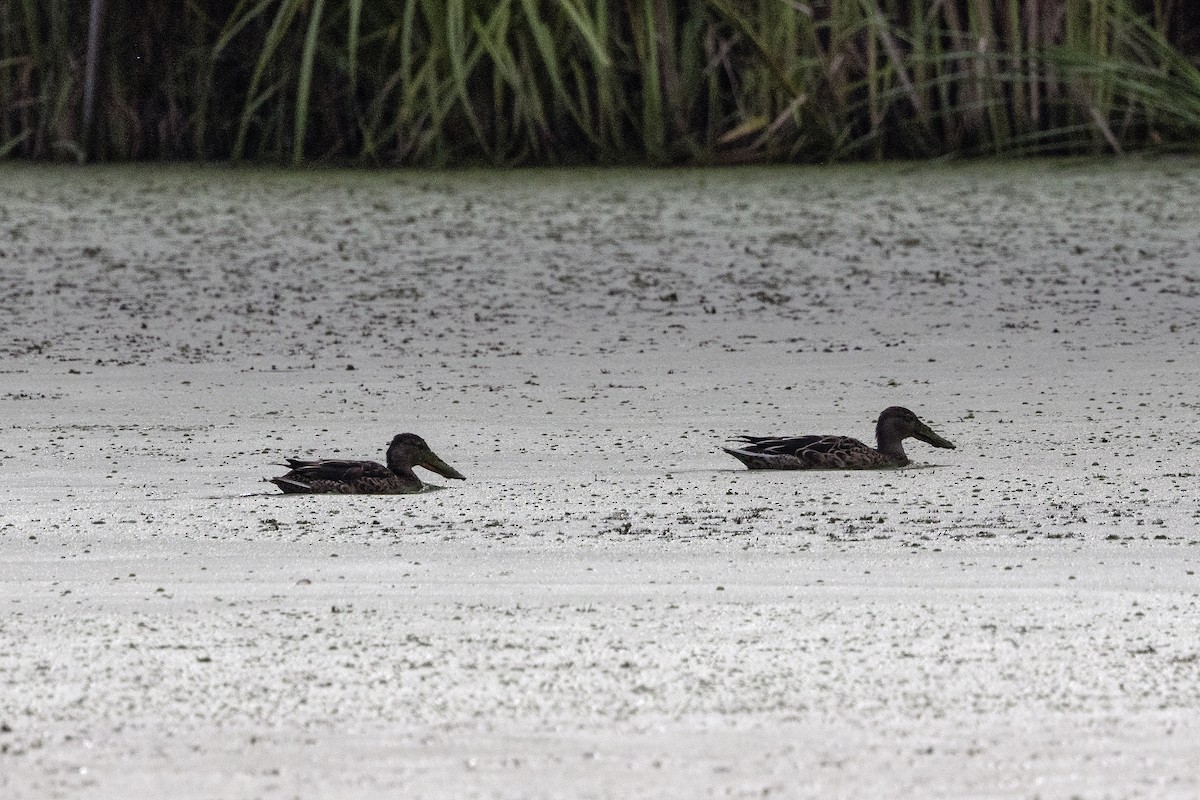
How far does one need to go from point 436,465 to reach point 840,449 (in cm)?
91

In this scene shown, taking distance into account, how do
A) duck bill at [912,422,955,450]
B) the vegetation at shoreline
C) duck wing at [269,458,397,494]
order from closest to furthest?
duck wing at [269,458,397,494] < duck bill at [912,422,955,450] < the vegetation at shoreline

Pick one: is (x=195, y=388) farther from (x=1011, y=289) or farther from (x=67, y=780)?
(x=67, y=780)

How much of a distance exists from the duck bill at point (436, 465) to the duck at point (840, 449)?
2.02ft

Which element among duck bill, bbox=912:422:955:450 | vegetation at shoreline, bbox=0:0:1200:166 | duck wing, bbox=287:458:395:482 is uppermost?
vegetation at shoreline, bbox=0:0:1200:166

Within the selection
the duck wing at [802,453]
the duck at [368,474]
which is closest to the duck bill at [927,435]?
the duck wing at [802,453]

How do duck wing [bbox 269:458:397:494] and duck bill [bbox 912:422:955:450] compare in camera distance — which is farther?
duck bill [bbox 912:422:955:450]

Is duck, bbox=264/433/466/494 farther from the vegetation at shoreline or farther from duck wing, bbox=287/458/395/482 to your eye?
the vegetation at shoreline

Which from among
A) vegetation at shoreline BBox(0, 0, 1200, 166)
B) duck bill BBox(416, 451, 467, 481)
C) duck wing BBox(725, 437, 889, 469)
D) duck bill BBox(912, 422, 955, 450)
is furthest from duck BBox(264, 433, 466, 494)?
vegetation at shoreline BBox(0, 0, 1200, 166)

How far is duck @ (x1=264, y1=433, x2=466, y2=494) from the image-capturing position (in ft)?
16.6

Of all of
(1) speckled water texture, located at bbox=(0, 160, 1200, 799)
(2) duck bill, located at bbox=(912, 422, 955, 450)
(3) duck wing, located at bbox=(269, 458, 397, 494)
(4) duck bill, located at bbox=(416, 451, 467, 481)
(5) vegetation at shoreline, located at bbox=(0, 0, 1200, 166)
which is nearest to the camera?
(1) speckled water texture, located at bbox=(0, 160, 1200, 799)

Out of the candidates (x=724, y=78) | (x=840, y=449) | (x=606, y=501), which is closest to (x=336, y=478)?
(x=606, y=501)

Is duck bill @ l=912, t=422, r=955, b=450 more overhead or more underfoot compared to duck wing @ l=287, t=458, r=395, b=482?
more underfoot

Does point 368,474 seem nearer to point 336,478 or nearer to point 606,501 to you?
point 336,478

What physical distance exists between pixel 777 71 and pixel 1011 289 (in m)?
3.00
